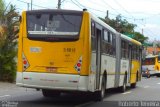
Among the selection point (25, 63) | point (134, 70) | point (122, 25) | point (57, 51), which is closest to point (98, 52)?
point (57, 51)

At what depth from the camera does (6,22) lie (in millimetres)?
32281

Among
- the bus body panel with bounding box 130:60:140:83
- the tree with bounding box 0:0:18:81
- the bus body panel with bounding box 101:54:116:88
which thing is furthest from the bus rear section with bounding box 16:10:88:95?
the tree with bounding box 0:0:18:81

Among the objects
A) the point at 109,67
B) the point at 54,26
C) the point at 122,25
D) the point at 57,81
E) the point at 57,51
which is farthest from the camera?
the point at 122,25

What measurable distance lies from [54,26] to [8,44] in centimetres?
1560

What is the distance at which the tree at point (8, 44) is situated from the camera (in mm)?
31781

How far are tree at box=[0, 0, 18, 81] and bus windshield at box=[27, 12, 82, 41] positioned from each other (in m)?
14.7

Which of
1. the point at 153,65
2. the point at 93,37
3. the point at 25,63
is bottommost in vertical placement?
the point at 25,63

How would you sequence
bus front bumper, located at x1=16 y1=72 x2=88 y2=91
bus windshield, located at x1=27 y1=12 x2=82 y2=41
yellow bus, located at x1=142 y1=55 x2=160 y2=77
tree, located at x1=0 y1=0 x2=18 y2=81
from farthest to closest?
yellow bus, located at x1=142 y1=55 x2=160 y2=77, tree, located at x1=0 y1=0 x2=18 y2=81, bus windshield, located at x1=27 y1=12 x2=82 y2=41, bus front bumper, located at x1=16 y1=72 x2=88 y2=91

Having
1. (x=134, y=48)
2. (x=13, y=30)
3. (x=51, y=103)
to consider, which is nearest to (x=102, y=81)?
(x=51, y=103)

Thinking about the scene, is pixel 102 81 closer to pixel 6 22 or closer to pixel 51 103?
pixel 51 103

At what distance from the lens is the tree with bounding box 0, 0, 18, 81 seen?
1251 inches

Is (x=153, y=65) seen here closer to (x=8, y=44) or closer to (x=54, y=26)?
(x=8, y=44)

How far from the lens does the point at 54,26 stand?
55.8 feet

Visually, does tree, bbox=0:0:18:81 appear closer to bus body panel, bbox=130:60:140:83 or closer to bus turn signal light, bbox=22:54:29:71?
bus body panel, bbox=130:60:140:83
